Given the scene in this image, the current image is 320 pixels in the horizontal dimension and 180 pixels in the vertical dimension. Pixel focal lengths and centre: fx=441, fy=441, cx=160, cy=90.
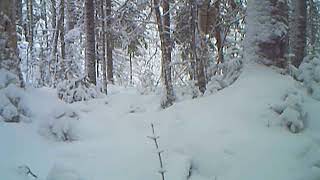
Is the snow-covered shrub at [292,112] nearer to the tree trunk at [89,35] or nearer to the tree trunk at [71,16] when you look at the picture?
the tree trunk at [89,35]

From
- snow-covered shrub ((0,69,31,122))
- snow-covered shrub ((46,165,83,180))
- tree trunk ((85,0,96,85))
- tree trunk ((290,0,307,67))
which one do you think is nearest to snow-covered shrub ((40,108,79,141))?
snow-covered shrub ((0,69,31,122))

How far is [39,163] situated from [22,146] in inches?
18.2

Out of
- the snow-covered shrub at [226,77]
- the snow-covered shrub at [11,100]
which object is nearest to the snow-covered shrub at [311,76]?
the snow-covered shrub at [226,77]

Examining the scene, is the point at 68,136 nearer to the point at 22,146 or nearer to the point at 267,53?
the point at 22,146

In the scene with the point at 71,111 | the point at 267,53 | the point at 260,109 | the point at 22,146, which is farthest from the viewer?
the point at 267,53

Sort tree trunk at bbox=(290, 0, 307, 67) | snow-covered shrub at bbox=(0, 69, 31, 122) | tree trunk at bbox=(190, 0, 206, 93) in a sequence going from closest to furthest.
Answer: snow-covered shrub at bbox=(0, 69, 31, 122) < tree trunk at bbox=(190, 0, 206, 93) < tree trunk at bbox=(290, 0, 307, 67)

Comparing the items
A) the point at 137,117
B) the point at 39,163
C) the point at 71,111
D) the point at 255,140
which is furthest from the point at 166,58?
the point at 39,163

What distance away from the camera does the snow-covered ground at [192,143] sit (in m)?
4.79

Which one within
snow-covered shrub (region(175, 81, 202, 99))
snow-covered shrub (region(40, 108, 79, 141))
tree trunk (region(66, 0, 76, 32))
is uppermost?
tree trunk (region(66, 0, 76, 32))

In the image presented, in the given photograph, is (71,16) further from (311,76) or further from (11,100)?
(311,76)

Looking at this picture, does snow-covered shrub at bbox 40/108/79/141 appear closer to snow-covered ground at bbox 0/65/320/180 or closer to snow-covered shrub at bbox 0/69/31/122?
snow-covered ground at bbox 0/65/320/180

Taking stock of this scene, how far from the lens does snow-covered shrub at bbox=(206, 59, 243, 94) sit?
22.4 ft

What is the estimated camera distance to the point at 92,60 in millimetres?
11367

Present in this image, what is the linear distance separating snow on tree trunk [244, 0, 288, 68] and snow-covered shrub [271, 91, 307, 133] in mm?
1031
